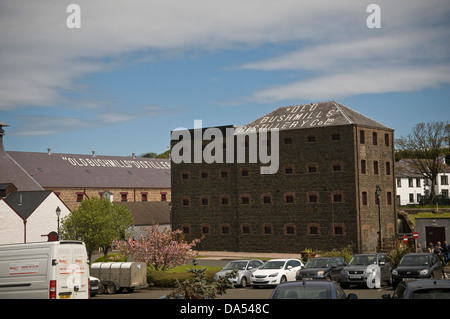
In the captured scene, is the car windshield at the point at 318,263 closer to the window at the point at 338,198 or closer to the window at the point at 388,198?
the window at the point at 338,198

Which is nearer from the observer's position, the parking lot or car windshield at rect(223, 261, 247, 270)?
the parking lot

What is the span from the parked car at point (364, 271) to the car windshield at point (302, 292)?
14.8 meters

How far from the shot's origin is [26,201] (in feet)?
182

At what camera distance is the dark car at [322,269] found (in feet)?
88.7

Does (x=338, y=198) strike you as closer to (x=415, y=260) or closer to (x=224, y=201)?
(x=224, y=201)

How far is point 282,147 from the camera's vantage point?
2200 inches

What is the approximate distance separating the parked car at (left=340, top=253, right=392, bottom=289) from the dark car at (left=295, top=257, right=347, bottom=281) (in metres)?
0.91

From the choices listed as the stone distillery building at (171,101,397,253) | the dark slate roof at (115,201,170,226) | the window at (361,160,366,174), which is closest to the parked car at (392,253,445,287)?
the stone distillery building at (171,101,397,253)

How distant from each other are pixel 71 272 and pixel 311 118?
4170cm

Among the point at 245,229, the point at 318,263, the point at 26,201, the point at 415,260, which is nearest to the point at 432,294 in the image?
the point at 415,260

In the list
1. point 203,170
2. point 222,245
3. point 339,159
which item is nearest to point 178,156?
point 203,170

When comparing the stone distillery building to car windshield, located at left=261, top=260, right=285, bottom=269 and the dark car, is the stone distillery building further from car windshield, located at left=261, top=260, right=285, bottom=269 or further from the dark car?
car windshield, located at left=261, top=260, right=285, bottom=269

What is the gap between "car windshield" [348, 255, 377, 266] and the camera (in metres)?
27.3
